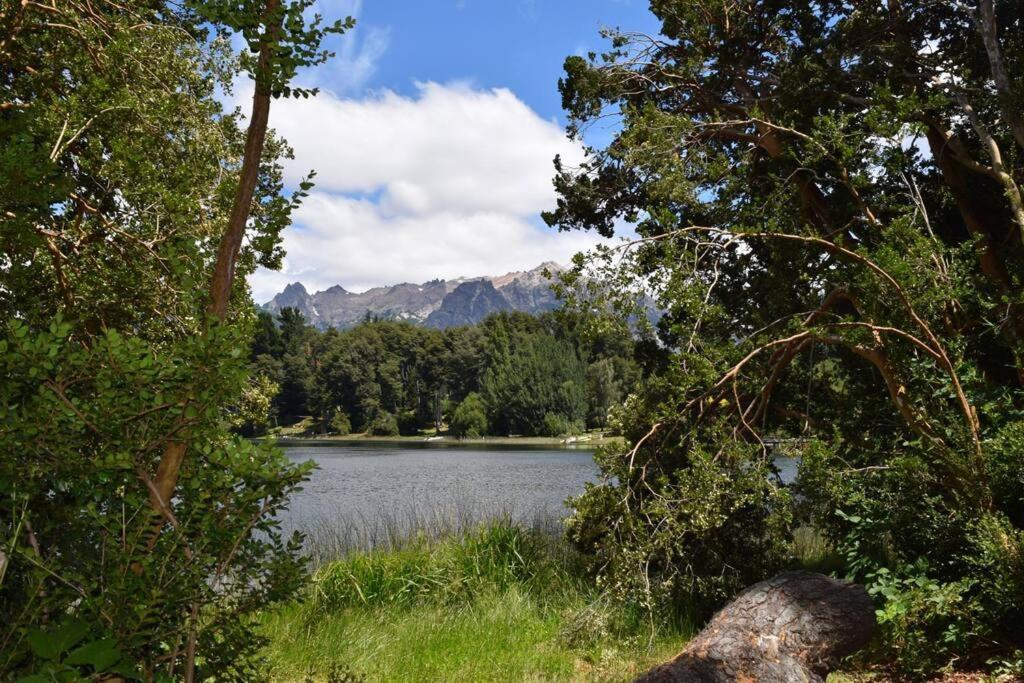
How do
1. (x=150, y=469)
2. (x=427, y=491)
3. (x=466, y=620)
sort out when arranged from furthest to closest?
(x=427, y=491) < (x=466, y=620) < (x=150, y=469)

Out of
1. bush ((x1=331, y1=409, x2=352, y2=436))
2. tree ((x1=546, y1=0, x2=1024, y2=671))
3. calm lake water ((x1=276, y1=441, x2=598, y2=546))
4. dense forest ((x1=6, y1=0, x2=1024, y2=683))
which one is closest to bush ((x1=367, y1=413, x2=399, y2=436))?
bush ((x1=331, y1=409, x2=352, y2=436))

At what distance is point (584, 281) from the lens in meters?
6.62

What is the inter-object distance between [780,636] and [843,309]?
5189 millimetres

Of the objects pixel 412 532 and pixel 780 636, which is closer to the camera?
pixel 780 636

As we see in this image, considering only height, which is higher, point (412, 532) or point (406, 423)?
point (412, 532)

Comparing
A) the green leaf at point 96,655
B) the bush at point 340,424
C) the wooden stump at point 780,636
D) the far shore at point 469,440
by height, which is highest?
the green leaf at point 96,655

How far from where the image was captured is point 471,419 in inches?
2798

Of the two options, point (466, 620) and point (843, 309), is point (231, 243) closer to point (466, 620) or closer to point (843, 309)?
point (466, 620)

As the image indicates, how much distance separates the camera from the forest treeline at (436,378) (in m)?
69.4

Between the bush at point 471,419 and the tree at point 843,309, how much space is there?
62.0m

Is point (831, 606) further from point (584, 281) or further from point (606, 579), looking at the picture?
point (584, 281)

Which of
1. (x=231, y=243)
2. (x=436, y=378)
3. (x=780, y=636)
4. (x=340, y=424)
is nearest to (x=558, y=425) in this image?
(x=436, y=378)

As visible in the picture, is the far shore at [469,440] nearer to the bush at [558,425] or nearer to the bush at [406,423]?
the bush at [558,425]

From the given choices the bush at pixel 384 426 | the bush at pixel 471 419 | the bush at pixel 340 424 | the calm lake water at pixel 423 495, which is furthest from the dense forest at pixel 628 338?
the bush at pixel 340 424
